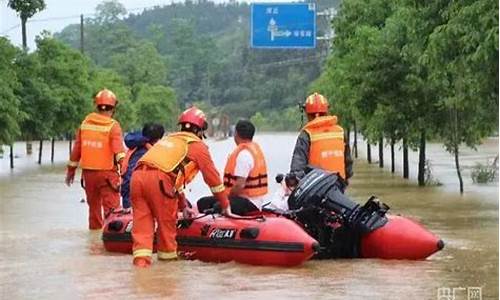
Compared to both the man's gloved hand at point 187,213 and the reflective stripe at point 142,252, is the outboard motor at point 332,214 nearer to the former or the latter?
the man's gloved hand at point 187,213

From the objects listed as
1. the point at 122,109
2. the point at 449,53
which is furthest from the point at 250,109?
the point at 449,53

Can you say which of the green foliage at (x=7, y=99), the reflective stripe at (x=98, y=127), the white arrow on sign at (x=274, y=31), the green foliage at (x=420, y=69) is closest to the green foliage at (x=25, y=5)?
the reflective stripe at (x=98, y=127)

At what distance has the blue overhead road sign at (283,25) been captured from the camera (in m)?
36.6

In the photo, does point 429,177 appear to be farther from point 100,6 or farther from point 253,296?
point 100,6

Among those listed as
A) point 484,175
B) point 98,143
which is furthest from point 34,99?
point 98,143

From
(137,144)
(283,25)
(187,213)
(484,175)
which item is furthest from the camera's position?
(283,25)

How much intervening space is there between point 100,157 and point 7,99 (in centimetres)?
1501

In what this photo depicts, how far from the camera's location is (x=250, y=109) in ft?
385

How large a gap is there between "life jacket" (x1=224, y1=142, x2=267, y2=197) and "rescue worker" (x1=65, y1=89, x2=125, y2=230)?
3035mm

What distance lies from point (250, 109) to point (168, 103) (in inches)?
1698

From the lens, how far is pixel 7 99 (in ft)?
95.8

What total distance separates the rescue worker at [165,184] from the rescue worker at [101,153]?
3.61 metres

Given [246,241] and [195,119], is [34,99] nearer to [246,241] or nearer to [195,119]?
[195,119]

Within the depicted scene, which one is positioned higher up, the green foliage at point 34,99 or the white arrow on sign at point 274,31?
the white arrow on sign at point 274,31
